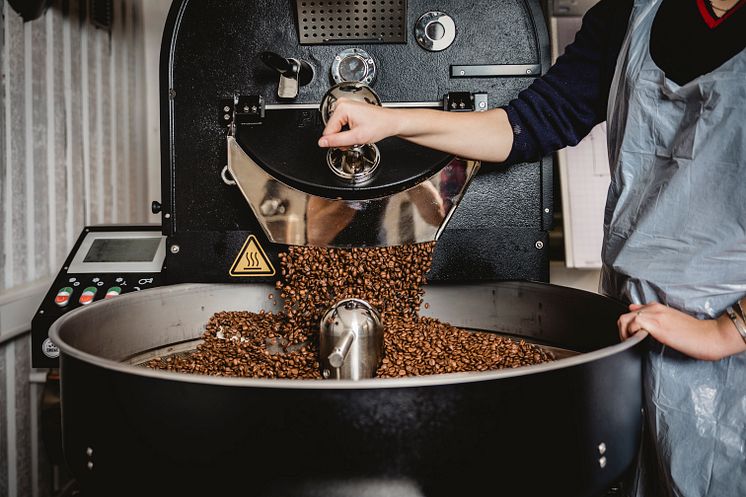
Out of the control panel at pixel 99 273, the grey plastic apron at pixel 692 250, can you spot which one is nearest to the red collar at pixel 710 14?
the grey plastic apron at pixel 692 250

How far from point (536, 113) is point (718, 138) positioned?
369mm

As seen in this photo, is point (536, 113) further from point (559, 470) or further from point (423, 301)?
point (559, 470)

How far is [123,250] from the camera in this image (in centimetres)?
161

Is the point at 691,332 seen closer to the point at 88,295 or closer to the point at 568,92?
the point at 568,92

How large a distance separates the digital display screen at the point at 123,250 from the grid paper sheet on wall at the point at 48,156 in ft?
0.83

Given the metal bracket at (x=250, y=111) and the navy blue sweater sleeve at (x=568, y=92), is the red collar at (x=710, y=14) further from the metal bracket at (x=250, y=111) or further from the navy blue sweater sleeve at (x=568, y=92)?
the metal bracket at (x=250, y=111)

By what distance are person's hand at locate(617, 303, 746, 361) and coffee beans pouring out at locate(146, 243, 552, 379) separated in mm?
383

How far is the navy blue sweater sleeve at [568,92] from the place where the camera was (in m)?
1.27

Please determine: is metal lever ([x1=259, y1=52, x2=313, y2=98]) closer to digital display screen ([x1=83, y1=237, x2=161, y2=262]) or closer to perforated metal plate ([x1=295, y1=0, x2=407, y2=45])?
perforated metal plate ([x1=295, y1=0, x2=407, y2=45])

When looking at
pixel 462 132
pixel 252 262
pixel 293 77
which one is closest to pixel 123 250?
pixel 252 262

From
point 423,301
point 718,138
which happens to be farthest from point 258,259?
point 718,138

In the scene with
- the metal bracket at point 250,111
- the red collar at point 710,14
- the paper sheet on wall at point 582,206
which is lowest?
the paper sheet on wall at point 582,206

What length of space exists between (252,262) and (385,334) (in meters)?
0.33

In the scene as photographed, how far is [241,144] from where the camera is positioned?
1.29 meters
